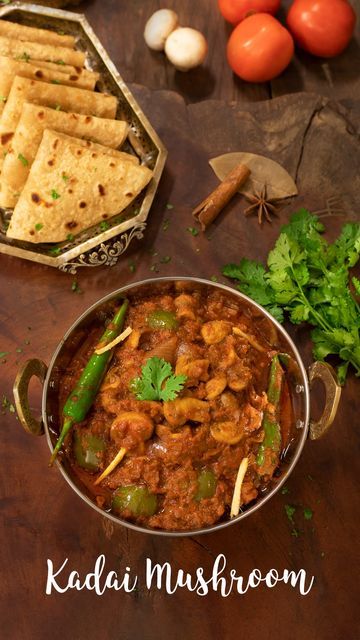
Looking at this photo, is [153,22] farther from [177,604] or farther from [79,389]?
[177,604]

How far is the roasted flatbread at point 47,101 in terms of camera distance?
3.48 metres

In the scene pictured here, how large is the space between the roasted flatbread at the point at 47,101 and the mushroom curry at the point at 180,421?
124cm

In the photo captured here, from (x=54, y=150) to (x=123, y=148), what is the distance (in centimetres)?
49

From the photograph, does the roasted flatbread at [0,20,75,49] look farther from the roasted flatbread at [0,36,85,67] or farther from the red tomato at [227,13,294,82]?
the red tomato at [227,13,294,82]

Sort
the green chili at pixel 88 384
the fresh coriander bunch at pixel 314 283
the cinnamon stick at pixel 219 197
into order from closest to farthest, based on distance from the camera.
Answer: the green chili at pixel 88 384
the fresh coriander bunch at pixel 314 283
the cinnamon stick at pixel 219 197

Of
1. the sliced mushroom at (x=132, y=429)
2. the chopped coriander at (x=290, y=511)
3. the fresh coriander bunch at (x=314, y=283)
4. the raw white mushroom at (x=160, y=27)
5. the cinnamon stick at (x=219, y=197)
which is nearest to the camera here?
the sliced mushroom at (x=132, y=429)

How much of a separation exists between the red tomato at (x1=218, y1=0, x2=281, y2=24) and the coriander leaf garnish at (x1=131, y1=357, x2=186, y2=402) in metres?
2.45

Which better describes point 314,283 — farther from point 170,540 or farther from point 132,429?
point 170,540

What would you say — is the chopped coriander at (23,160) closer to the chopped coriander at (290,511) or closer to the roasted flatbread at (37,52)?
the roasted flatbread at (37,52)

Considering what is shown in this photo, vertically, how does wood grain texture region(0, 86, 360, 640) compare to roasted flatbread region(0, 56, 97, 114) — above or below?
below

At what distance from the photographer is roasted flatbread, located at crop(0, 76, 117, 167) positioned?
3.48 metres

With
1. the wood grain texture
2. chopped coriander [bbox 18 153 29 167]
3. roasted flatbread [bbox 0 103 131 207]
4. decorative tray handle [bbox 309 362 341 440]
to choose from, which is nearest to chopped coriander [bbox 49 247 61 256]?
the wood grain texture

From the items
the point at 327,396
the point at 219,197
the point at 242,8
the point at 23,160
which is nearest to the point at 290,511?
the point at 327,396

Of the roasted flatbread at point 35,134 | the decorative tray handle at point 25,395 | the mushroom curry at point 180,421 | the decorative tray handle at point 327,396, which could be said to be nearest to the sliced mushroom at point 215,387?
the mushroom curry at point 180,421
